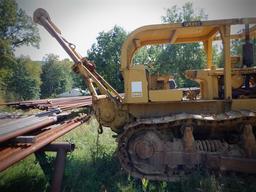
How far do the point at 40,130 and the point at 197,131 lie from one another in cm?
308

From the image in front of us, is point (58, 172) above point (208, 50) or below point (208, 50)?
below

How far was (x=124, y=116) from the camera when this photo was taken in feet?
18.2

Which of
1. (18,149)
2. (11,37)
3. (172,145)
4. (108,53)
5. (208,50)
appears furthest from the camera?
(11,37)

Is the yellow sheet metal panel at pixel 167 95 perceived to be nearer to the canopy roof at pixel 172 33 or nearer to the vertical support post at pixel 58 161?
the canopy roof at pixel 172 33

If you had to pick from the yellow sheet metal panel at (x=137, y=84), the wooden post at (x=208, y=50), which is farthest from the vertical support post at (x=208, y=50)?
the yellow sheet metal panel at (x=137, y=84)

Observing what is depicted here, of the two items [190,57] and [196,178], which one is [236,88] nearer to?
[196,178]

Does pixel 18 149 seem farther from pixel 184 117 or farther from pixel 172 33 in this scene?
pixel 172 33

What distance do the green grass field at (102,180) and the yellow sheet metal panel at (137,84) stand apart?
1498mm

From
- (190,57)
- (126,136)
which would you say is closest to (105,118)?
(126,136)

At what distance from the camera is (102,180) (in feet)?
16.5

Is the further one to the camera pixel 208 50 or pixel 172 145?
pixel 208 50

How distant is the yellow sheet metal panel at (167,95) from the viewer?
498 cm

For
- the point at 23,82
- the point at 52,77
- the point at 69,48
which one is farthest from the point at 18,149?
the point at 52,77

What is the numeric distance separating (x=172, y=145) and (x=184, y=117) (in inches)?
24.4
